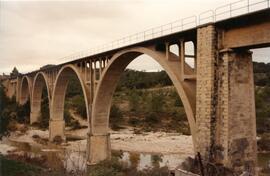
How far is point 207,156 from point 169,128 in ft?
110

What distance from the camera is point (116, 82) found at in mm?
26969

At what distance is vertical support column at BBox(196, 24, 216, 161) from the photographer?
14195 millimetres

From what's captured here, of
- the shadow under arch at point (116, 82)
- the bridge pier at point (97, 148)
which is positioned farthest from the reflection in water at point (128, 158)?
the shadow under arch at point (116, 82)

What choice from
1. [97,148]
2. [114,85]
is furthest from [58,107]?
[114,85]

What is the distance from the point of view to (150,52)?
19391 mm

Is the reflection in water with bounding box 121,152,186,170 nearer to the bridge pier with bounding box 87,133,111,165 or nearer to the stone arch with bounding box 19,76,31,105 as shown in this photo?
the bridge pier with bounding box 87,133,111,165

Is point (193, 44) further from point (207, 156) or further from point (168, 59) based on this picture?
point (207, 156)

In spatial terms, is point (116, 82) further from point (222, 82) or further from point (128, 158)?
point (222, 82)

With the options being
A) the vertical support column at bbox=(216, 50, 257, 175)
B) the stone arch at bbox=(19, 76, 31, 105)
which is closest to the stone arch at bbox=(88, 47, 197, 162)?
the vertical support column at bbox=(216, 50, 257, 175)

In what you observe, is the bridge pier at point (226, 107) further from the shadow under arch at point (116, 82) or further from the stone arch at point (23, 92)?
the stone arch at point (23, 92)

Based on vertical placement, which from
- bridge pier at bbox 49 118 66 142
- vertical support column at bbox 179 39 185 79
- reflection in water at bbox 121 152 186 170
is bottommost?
reflection in water at bbox 121 152 186 170

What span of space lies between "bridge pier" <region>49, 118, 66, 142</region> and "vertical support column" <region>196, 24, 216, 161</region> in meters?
26.6

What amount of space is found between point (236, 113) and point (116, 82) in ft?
46.0

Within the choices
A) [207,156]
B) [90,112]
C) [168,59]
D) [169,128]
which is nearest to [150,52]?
[168,59]
